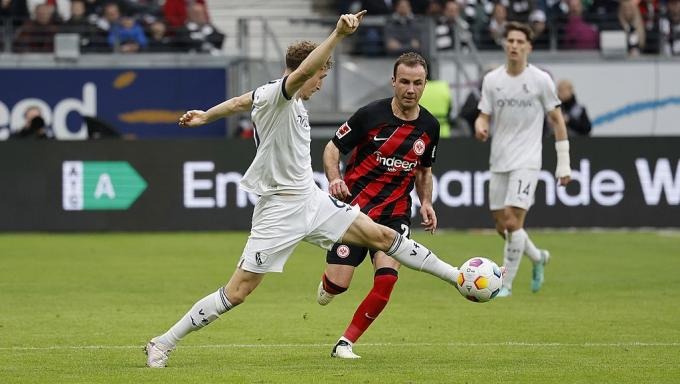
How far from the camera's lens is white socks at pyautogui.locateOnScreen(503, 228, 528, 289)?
48.0 ft

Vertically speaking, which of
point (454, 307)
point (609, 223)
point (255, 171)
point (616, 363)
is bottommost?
point (609, 223)

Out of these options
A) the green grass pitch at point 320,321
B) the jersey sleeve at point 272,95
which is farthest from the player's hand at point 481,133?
the jersey sleeve at point 272,95

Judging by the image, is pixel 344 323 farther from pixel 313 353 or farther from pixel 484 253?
pixel 484 253

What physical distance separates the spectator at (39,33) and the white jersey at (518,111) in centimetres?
1324

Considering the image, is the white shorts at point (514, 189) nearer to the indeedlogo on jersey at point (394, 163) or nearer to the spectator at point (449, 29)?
the indeedlogo on jersey at point (394, 163)

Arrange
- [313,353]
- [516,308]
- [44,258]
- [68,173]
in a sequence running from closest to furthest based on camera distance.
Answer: [313,353] → [516,308] → [44,258] → [68,173]

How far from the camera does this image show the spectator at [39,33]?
26.0 m

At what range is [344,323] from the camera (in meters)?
12.5

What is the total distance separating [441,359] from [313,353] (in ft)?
3.22

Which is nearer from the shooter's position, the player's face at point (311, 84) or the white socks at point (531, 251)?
the player's face at point (311, 84)

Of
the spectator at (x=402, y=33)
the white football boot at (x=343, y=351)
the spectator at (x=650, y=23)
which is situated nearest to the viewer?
the white football boot at (x=343, y=351)

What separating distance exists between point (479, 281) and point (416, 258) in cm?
46

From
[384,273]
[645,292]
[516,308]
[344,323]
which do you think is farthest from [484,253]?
[384,273]

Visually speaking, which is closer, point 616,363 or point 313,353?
point 616,363
